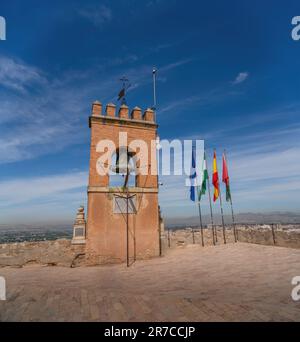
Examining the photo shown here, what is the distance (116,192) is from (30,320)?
8560 millimetres

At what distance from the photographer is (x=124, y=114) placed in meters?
14.6

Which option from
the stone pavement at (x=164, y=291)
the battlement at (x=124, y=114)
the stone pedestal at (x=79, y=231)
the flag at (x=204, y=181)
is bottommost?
the stone pavement at (x=164, y=291)

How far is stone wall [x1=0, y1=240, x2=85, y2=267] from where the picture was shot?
12023 mm

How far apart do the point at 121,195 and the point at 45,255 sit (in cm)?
498

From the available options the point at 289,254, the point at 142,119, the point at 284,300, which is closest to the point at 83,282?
the point at 284,300

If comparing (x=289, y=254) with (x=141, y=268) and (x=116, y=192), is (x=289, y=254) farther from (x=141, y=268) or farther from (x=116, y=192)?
(x=116, y=192)

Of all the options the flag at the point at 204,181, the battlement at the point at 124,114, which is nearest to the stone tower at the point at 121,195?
the battlement at the point at 124,114

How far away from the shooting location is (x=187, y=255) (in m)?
13.5

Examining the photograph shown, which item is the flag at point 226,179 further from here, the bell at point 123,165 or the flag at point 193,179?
the bell at point 123,165

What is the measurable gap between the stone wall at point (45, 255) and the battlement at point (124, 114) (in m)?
7.52

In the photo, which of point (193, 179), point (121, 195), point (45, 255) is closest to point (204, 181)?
point (193, 179)

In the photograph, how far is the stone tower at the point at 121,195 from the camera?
12617mm

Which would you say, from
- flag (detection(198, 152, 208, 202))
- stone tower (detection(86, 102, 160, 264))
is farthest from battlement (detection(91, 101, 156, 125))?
flag (detection(198, 152, 208, 202))

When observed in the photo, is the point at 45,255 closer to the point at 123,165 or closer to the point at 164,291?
the point at 123,165
